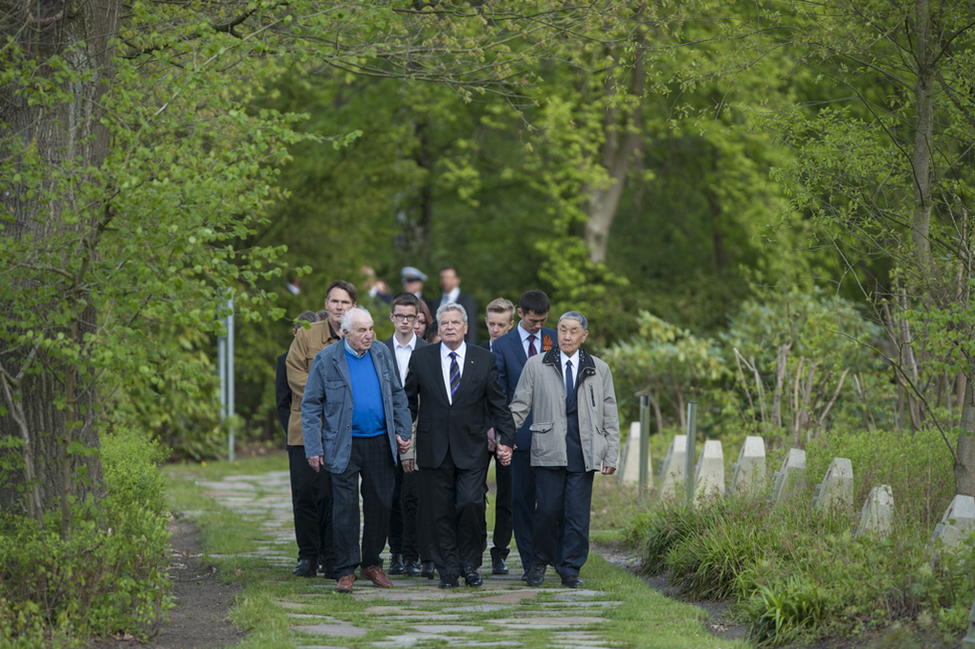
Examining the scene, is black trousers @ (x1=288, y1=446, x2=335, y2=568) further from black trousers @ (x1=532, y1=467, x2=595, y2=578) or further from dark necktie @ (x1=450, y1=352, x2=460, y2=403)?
black trousers @ (x1=532, y1=467, x2=595, y2=578)

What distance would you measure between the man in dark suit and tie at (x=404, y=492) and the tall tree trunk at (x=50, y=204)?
2.51m

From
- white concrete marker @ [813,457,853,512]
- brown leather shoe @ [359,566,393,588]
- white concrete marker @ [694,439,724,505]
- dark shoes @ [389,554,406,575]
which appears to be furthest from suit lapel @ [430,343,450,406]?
white concrete marker @ [694,439,724,505]

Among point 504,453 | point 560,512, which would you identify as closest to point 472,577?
point 560,512

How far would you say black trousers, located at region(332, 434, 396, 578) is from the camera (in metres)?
7.50

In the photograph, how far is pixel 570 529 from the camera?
7793 mm

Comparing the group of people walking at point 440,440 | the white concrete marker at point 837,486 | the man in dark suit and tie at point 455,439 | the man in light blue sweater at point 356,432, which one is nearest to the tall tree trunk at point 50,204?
the man in light blue sweater at point 356,432

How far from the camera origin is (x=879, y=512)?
697 centimetres

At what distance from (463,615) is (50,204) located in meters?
3.36

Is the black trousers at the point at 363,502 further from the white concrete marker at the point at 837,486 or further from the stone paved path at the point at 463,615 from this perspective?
the white concrete marker at the point at 837,486

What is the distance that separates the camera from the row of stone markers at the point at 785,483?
20.3 feet

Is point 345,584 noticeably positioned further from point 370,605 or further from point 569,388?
point 569,388

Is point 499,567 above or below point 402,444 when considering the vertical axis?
below

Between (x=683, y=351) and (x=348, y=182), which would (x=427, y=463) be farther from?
(x=348, y=182)

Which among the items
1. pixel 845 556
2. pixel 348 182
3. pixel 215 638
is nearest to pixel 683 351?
pixel 348 182
